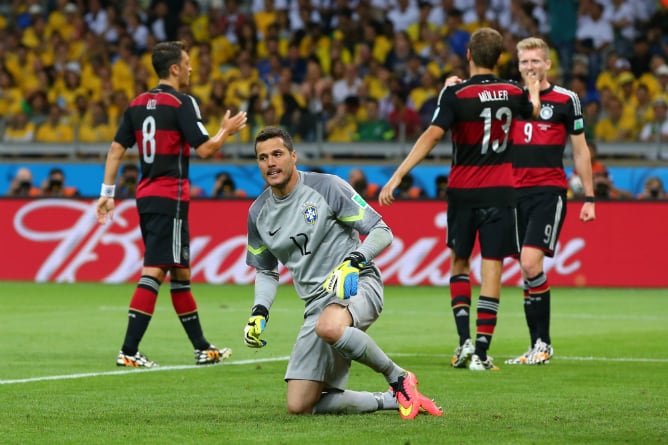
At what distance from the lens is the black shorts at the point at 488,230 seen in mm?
10039

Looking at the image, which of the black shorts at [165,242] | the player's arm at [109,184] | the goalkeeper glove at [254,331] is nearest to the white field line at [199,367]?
the black shorts at [165,242]

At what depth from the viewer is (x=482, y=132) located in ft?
32.7

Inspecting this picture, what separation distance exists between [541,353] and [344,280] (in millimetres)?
3903

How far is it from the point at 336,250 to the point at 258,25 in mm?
19658

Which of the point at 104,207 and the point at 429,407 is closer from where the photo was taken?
the point at 429,407

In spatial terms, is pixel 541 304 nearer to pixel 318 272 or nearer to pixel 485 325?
pixel 485 325

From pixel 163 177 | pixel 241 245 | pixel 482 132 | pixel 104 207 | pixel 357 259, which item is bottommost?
pixel 241 245

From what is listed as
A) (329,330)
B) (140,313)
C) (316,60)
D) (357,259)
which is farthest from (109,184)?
(316,60)

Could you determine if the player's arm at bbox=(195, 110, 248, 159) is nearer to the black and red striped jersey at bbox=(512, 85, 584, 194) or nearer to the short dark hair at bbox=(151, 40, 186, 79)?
the short dark hair at bbox=(151, 40, 186, 79)

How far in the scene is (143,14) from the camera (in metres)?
27.7

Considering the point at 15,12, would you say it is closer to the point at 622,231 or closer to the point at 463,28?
the point at 463,28

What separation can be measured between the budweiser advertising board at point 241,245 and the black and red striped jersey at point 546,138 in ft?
27.9

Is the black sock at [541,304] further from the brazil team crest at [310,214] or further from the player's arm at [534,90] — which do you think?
the brazil team crest at [310,214]

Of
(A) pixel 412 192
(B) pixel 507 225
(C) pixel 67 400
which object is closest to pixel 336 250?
(C) pixel 67 400
